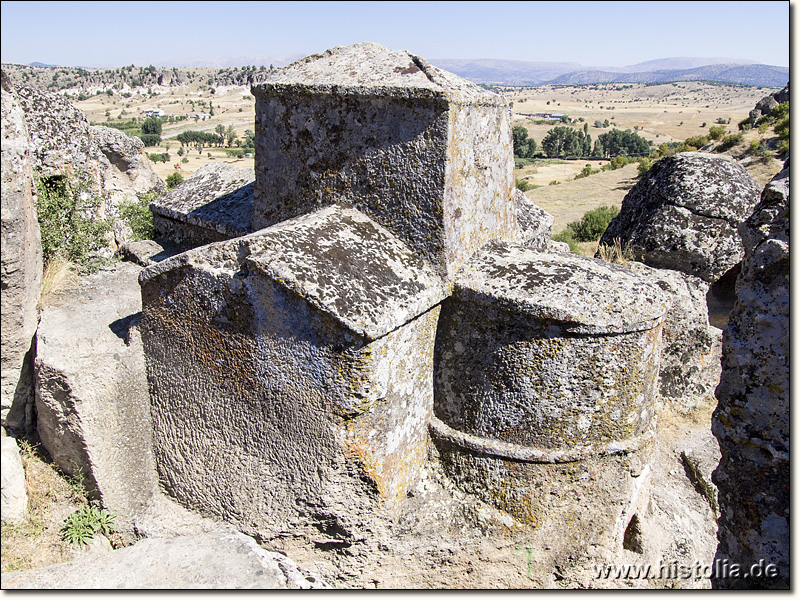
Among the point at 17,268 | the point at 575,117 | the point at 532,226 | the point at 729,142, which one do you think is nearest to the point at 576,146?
the point at 729,142

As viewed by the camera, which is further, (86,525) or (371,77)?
(86,525)

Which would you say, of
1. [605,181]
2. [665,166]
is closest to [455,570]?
[665,166]

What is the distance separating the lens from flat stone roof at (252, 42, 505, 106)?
14.5 feet

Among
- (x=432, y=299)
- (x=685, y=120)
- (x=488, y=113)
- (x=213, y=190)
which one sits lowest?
(x=432, y=299)

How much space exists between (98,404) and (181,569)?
149 centimetres

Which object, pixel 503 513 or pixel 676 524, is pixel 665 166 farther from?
pixel 503 513

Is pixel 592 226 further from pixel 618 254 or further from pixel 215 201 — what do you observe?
pixel 215 201

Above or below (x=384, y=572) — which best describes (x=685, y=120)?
above

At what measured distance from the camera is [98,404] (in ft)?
15.8

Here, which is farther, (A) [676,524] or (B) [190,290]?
(A) [676,524]

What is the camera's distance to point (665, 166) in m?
8.85

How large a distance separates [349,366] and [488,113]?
7.70ft

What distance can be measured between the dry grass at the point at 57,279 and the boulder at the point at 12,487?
1.35 m

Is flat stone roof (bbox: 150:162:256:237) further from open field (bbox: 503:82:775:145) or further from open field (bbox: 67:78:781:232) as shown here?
open field (bbox: 503:82:775:145)
